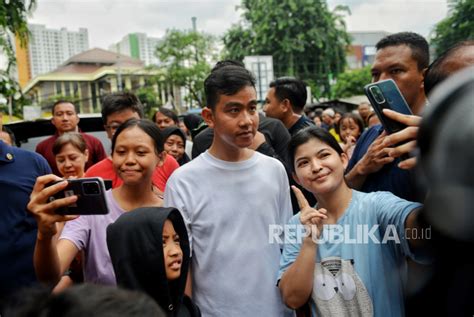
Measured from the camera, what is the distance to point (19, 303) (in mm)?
894

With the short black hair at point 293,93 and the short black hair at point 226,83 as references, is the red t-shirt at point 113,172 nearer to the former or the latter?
the short black hair at point 226,83

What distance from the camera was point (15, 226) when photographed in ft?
7.02

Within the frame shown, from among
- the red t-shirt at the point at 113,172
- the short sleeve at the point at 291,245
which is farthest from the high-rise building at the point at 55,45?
the short sleeve at the point at 291,245

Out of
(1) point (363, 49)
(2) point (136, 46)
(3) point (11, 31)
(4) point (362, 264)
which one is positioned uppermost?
(2) point (136, 46)

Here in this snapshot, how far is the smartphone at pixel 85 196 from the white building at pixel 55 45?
11298 cm

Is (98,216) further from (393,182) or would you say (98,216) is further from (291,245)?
(393,182)

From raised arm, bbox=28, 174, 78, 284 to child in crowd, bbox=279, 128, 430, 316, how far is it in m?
0.89

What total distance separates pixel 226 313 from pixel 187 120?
415 cm

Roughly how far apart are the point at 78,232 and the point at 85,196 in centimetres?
44

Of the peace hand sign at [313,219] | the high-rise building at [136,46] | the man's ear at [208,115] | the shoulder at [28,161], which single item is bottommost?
the peace hand sign at [313,219]

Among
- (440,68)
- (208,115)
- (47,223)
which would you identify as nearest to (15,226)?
(47,223)

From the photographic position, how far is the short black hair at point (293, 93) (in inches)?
160

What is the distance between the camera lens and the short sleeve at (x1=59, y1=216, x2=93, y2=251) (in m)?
1.99

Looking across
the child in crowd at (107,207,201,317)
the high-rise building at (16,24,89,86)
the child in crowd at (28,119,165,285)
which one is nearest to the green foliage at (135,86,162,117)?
the child in crowd at (28,119,165,285)
